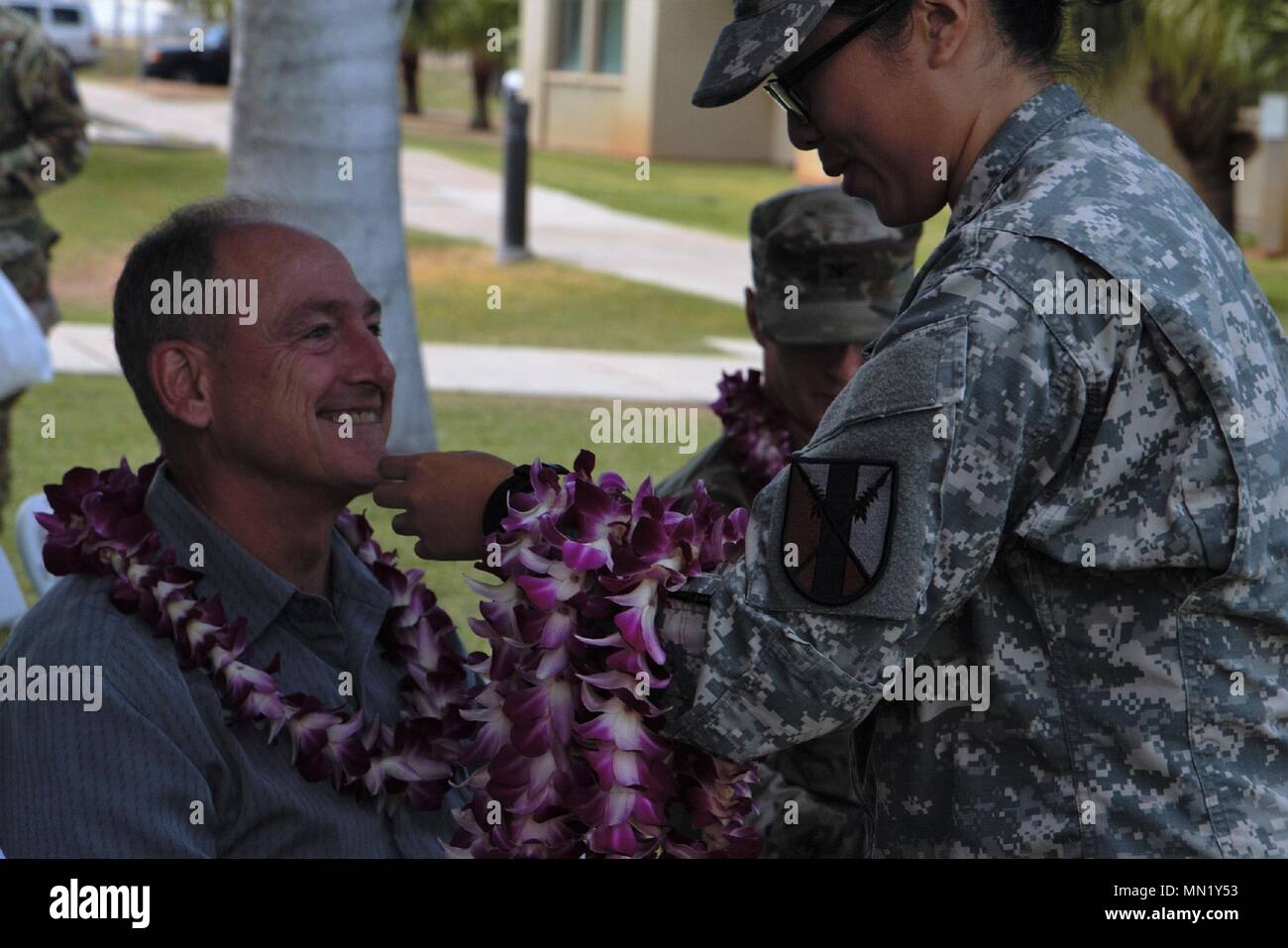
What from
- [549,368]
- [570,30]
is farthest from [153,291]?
[570,30]

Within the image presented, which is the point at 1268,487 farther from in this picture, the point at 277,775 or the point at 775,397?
the point at 775,397

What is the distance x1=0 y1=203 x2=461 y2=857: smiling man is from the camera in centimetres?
270

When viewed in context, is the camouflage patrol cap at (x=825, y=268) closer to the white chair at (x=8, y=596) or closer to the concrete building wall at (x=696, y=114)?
the white chair at (x=8, y=596)

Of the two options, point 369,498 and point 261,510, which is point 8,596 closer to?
point 261,510

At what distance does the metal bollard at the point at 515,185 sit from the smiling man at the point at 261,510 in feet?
50.7

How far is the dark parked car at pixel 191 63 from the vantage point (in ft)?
151

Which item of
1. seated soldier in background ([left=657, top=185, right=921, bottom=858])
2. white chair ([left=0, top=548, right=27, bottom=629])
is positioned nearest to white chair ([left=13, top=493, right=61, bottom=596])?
white chair ([left=0, top=548, right=27, bottom=629])

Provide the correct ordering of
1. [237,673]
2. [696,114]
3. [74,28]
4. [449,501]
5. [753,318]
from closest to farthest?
1. [449,501]
2. [237,673]
3. [753,318]
4. [696,114]
5. [74,28]

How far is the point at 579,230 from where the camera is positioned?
22109 mm

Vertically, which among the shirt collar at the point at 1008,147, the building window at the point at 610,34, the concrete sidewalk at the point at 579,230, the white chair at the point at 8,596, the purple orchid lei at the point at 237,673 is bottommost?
the concrete sidewalk at the point at 579,230

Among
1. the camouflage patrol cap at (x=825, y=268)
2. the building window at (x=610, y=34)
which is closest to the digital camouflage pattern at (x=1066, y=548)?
the camouflage patrol cap at (x=825, y=268)

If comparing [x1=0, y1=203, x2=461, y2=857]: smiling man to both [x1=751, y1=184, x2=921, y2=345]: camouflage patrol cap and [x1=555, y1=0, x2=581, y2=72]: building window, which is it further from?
[x1=555, y1=0, x2=581, y2=72]: building window

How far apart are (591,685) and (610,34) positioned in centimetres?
3294

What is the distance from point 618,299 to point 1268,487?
15.0 m
